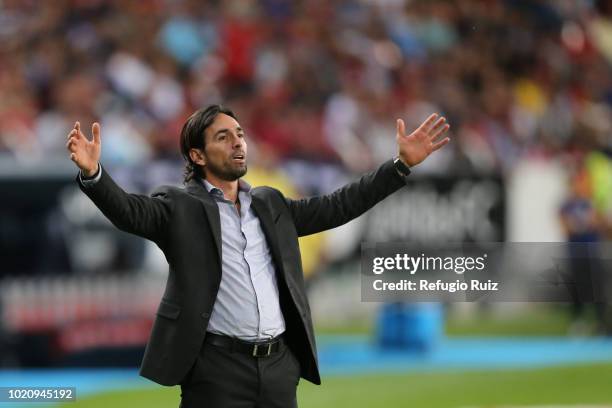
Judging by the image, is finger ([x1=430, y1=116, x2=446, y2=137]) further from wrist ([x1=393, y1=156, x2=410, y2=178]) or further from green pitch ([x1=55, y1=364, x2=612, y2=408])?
green pitch ([x1=55, y1=364, x2=612, y2=408])

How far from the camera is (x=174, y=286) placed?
167 inches

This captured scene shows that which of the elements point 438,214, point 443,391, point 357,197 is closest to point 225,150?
point 357,197

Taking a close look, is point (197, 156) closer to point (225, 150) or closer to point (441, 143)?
point (225, 150)

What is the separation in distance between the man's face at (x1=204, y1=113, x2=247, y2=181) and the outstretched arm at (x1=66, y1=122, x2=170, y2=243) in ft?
0.89

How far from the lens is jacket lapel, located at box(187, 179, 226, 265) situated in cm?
427

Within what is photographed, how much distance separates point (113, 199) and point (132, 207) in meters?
0.12

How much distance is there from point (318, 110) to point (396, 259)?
15.4 ft

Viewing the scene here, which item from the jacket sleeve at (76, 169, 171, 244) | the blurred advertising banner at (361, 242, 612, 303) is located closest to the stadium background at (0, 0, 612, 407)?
the blurred advertising banner at (361, 242, 612, 303)

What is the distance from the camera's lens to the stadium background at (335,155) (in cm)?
965

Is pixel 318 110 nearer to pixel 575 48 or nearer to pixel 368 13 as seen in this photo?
pixel 368 13

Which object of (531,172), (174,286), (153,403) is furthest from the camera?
(531,172)

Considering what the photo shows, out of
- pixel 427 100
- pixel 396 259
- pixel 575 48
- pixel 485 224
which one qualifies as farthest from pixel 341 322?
pixel 575 48

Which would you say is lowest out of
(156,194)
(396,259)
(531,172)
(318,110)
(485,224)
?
(156,194)

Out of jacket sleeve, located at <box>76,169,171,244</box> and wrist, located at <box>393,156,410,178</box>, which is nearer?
jacket sleeve, located at <box>76,169,171,244</box>
